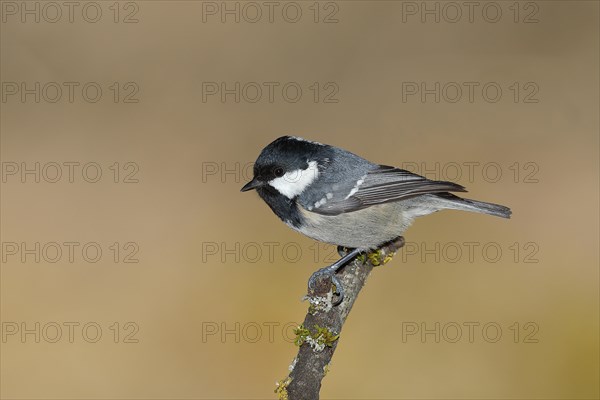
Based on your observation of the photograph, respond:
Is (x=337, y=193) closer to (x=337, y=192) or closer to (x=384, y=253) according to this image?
(x=337, y=192)

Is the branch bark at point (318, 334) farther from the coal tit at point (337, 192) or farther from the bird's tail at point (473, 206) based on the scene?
the bird's tail at point (473, 206)

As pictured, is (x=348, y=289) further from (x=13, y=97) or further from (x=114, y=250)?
(x=13, y=97)

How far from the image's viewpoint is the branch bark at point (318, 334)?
2.34m

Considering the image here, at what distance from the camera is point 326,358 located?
2.48 meters

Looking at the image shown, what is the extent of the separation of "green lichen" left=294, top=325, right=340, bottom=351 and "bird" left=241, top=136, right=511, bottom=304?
30 centimetres

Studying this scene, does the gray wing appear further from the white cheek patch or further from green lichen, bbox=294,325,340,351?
green lichen, bbox=294,325,340,351

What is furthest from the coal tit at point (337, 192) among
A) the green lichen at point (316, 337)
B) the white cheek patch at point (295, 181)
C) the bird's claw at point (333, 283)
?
the green lichen at point (316, 337)

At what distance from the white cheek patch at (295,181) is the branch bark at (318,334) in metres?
0.39

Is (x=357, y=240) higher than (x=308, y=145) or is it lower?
lower

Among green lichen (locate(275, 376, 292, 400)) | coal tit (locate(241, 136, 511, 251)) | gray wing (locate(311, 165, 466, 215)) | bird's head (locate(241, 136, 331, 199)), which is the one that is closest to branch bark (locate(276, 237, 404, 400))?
green lichen (locate(275, 376, 292, 400))

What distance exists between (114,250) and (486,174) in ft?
9.39

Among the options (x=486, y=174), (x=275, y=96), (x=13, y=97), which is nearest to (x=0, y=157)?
(x=13, y=97)

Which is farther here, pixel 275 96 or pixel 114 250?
pixel 275 96

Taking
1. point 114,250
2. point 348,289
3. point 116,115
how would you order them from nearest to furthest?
point 348,289 → point 114,250 → point 116,115
